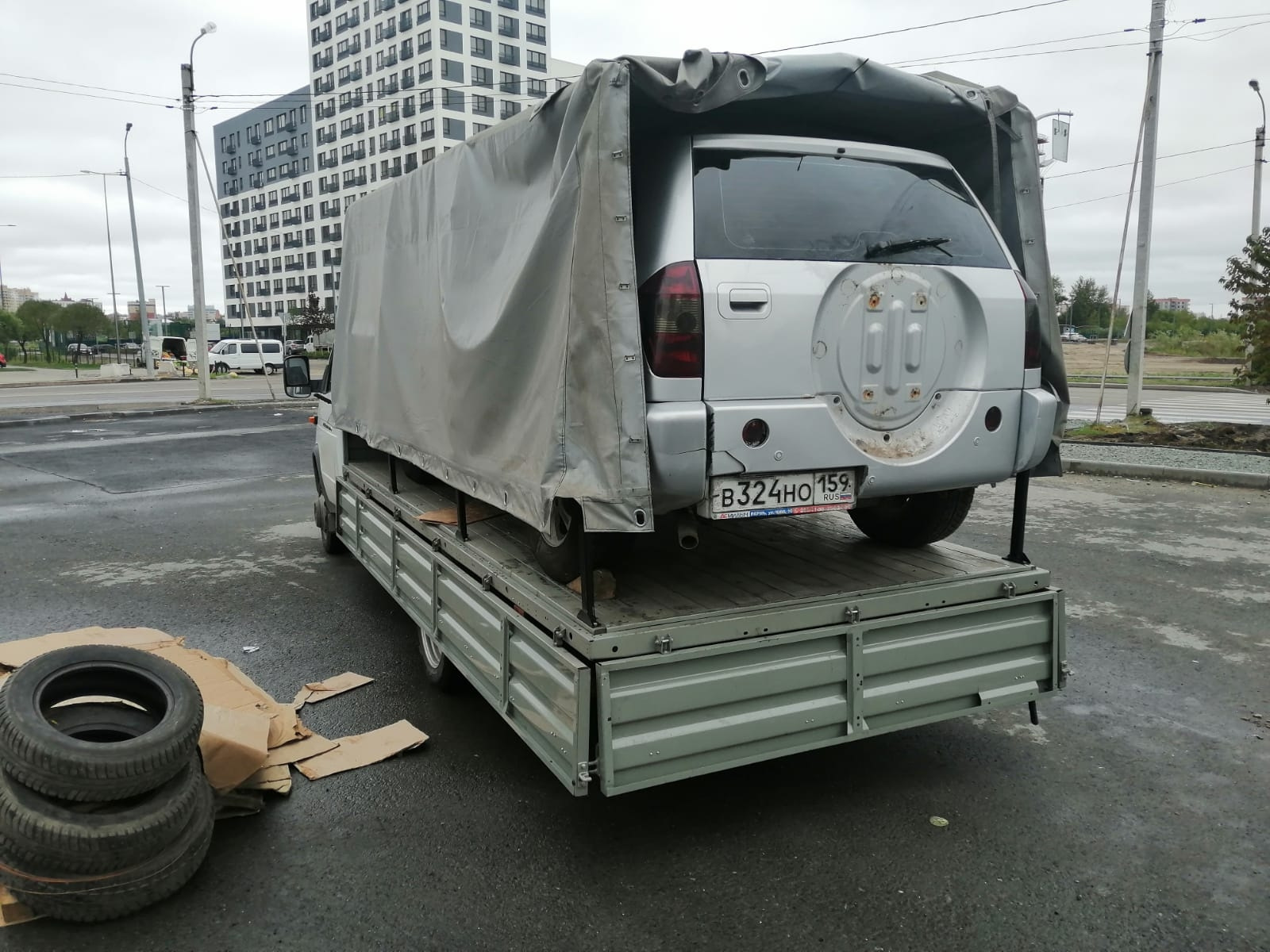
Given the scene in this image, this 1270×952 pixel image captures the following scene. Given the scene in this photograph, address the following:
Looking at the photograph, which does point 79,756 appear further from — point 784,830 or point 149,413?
point 149,413

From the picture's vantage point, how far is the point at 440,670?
15.1 ft

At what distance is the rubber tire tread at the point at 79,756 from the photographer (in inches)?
111

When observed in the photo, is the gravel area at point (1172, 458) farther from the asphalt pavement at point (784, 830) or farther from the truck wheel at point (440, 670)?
the truck wheel at point (440, 670)

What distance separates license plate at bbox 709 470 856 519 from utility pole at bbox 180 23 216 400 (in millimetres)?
21193

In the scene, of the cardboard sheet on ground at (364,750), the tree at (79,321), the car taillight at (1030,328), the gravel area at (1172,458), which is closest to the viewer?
the car taillight at (1030,328)

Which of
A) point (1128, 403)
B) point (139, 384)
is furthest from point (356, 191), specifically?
point (1128, 403)

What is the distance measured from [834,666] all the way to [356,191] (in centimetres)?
8761

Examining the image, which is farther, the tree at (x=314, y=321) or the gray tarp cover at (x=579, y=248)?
the tree at (x=314, y=321)

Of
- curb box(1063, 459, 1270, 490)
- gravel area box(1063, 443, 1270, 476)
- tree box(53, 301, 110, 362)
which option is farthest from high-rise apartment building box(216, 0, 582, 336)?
curb box(1063, 459, 1270, 490)

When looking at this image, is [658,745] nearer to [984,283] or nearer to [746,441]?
[746,441]

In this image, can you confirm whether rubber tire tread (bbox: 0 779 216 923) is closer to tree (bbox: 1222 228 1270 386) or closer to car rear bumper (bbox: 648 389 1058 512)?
→ car rear bumper (bbox: 648 389 1058 512)

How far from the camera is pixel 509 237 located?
3639 millimetres

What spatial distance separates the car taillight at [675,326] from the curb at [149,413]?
19.3m

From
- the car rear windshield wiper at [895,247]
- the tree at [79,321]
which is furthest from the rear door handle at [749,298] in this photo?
the tree at [79,321]
